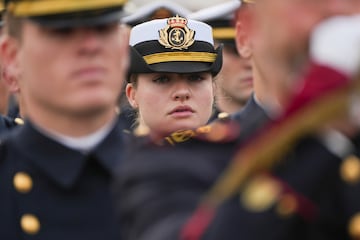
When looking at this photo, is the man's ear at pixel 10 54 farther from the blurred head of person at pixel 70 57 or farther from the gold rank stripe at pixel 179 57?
the gold rank stripe at pixel 179 57

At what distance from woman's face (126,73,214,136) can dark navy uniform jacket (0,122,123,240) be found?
8.64ft

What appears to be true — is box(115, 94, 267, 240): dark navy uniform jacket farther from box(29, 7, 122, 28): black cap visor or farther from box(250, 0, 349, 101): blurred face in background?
box(29, 7, 122, 28): black cap visor

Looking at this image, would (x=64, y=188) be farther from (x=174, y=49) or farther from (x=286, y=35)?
(x=174, y=49)

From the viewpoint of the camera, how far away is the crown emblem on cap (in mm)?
7195

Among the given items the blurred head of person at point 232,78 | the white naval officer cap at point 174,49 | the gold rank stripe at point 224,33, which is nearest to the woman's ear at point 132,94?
the white naval officer cap at point 174,49

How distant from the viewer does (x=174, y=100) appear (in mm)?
6926

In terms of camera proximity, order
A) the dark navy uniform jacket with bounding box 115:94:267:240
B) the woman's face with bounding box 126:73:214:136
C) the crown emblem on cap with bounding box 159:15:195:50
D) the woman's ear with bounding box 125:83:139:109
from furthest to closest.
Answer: the woman's ear with bounding box 125:83:139:109
the crown emblem on cap with bounding box 159:15:195:50
the woman's face with bounding box 126:73:214:136
the dark navy uniform jacket with bounding box 115:94:267:240

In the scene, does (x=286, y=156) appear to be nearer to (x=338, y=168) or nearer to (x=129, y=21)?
(x=338, y=168)

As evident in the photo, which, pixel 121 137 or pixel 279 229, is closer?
pixel 279 229

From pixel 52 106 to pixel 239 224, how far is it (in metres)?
1.37

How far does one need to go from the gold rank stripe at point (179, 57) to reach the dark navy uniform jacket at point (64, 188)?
314 centimetres

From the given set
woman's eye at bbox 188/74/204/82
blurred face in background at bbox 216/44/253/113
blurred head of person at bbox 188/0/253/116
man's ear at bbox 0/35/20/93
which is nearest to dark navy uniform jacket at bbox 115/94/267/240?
man's ear at bbox 0/35/20/93

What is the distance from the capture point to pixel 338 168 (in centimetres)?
238

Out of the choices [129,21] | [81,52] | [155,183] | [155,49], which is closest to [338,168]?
[155,183]
